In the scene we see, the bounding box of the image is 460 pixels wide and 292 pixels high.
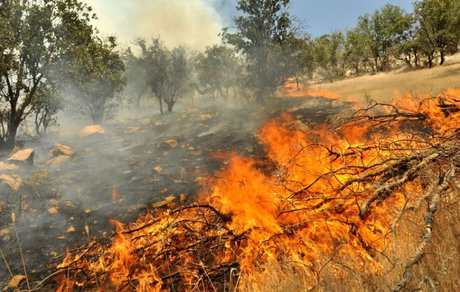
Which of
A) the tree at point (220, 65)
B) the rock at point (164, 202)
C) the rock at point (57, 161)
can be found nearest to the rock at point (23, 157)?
the rock at point (57, 161)

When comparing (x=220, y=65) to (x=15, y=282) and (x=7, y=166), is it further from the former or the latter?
(x=15, y=282)

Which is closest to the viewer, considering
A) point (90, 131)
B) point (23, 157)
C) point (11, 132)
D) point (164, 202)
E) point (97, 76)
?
point (164, 202)

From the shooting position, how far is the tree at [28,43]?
10.7 m

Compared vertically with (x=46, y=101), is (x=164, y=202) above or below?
below

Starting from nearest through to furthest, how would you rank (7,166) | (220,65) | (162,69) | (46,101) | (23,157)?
(7,166) → (23,157) → (46,101) → (162,69) → (220,65)

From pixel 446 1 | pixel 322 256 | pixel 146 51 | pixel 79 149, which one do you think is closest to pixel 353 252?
pixel 322 256

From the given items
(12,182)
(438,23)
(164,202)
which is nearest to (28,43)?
(12,182)

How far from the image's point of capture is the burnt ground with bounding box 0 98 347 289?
14.7ft

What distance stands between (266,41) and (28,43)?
1455 centimetres

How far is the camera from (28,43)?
1138cm

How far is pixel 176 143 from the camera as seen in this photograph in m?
11.7

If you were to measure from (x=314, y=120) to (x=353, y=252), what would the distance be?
10.2m

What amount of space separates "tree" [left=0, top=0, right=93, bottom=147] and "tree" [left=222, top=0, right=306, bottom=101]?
10.6 meters

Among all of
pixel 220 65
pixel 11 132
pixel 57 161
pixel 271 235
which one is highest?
pixel 220 65
